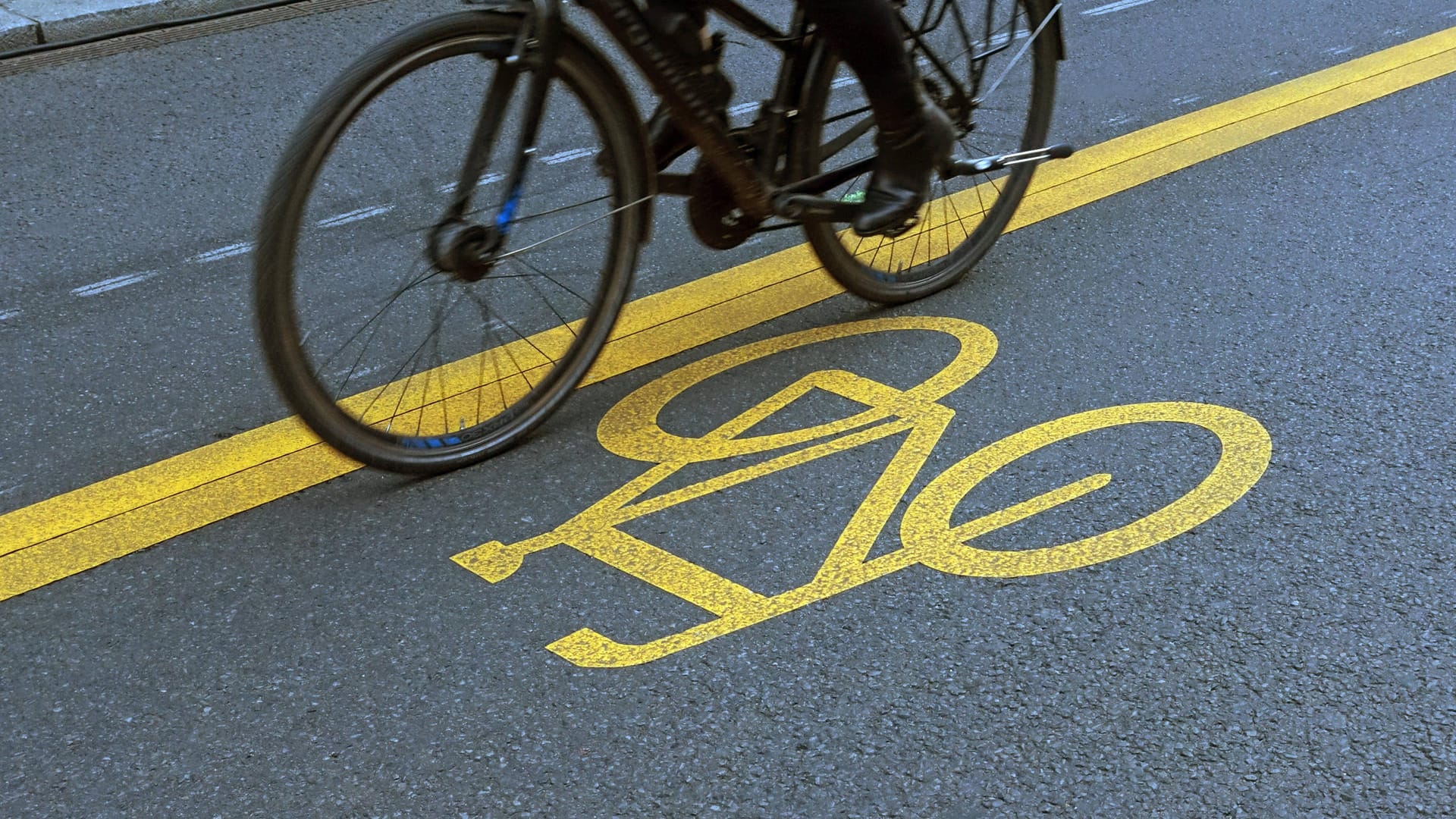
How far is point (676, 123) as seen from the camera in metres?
3.37

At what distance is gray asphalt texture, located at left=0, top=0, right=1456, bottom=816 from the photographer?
2330mm

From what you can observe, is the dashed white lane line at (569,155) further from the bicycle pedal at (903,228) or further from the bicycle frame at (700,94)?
the bicycle pedal at (903,228)

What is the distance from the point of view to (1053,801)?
7.40 feet

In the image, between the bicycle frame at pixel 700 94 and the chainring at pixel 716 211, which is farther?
→ the chainring at pixel 716 211

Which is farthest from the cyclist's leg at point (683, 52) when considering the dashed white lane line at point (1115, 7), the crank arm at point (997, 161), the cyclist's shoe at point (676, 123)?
the dashed white lane line at point (1115, 7)

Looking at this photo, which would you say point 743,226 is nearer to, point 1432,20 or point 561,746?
point 561,746

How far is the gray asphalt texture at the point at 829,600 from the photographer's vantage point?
233cm

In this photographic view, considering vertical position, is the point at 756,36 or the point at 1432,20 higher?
the point at 756,36

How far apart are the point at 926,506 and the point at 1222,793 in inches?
36.3

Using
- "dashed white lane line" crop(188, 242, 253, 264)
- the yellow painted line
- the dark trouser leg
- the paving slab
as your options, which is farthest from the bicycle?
the paving slab

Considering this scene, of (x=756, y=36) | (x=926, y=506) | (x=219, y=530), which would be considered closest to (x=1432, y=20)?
(x=756, y=36)

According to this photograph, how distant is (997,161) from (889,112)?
60 cm

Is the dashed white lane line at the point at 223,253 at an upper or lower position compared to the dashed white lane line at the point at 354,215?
lower

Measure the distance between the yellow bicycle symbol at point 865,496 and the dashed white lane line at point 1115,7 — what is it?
359cm
